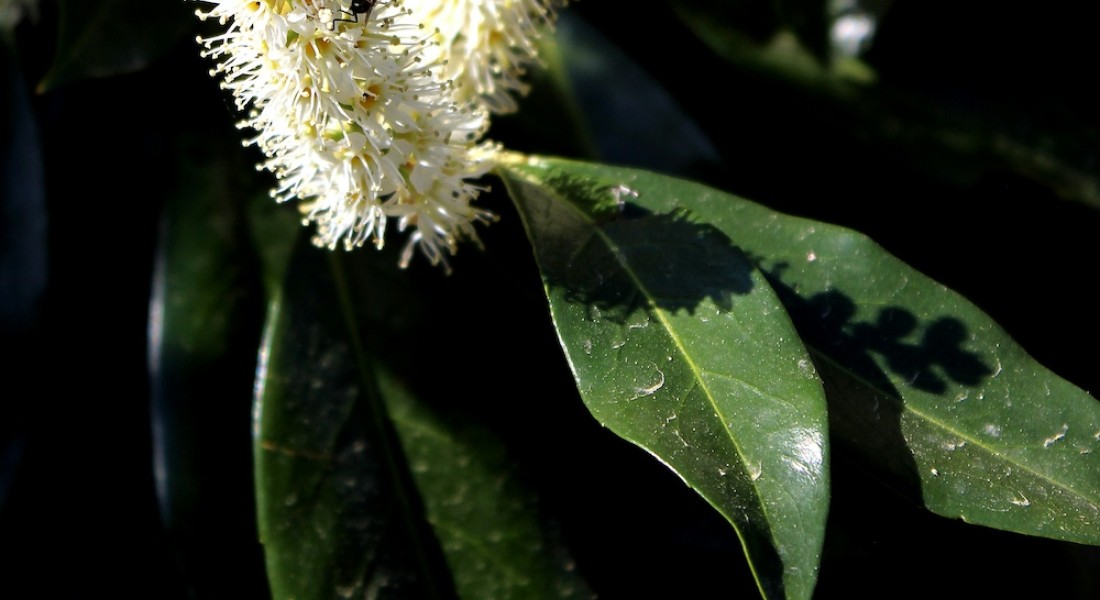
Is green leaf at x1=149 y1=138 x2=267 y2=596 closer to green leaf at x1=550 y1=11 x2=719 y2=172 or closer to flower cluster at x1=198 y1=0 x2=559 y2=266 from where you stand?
flower cluster at x1=198 y1=0 x2=559 y2=266

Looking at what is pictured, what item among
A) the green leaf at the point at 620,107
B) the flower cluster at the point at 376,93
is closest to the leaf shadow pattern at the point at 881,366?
the flower cluster at the point at 376,93

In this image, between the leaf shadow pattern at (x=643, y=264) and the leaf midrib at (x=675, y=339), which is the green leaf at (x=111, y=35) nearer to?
the leaf midrib at (x=675, y=339)

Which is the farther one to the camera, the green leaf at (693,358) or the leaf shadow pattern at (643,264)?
the leaf shadow pattern at (643,264)

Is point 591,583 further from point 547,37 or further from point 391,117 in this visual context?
point 547,37

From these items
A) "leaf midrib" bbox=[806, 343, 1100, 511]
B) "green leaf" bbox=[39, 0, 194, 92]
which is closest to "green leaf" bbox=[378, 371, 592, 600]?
"leaf midrib" bbox=[806, 343, 1100, 511]

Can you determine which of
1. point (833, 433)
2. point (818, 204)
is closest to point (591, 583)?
point (833, 433)
